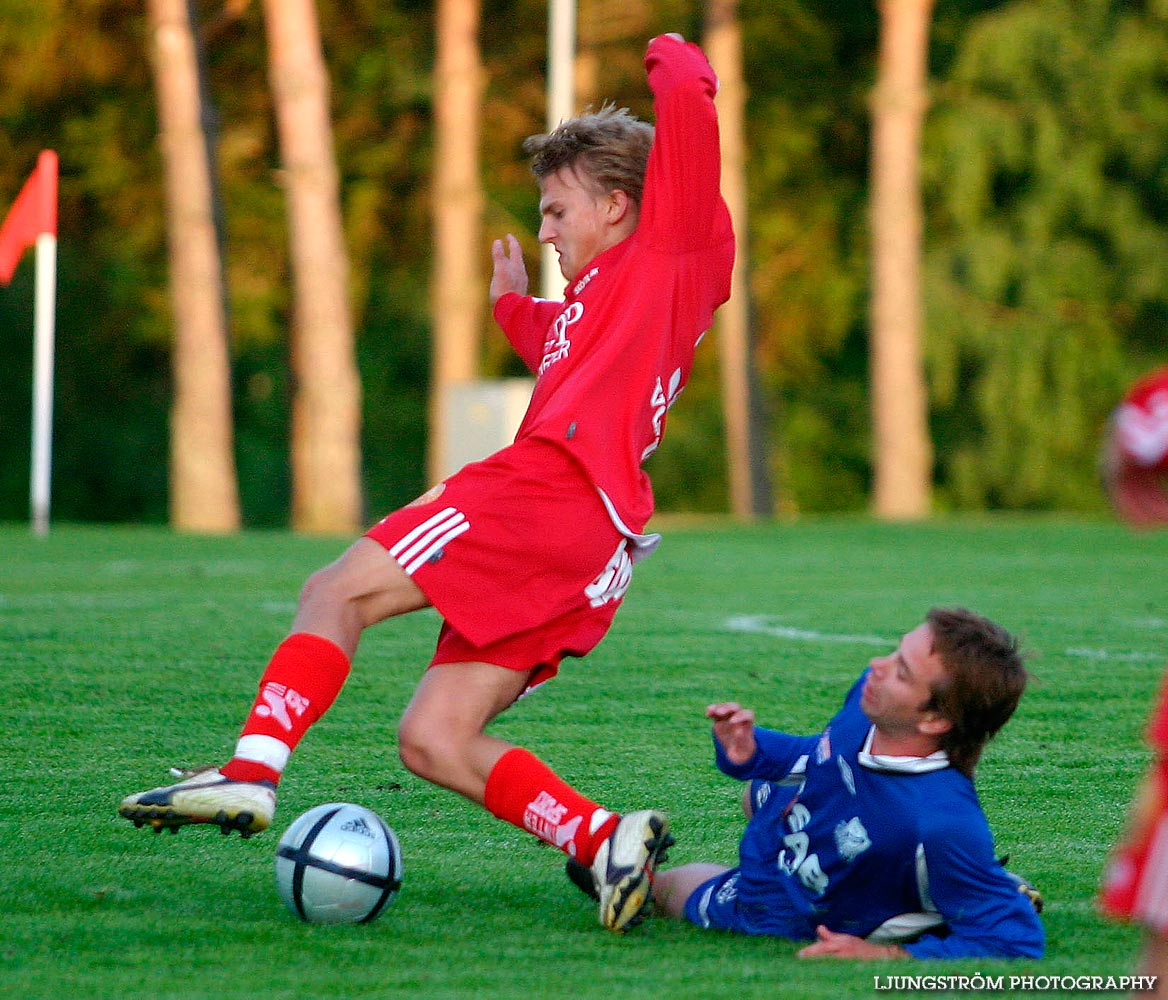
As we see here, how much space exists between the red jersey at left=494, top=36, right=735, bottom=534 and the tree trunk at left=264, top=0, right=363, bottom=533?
1648 centimetres

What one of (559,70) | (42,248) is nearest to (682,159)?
(42,248)

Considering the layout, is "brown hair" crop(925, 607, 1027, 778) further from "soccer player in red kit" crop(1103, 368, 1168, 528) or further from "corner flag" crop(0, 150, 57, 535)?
"corner flag" crop(0, 150, 57, 535)

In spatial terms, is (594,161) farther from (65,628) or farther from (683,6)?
(683,6)

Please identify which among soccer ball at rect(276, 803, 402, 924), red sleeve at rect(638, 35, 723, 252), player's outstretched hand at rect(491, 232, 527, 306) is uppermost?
red sleeve at rect(638, 35, 723, 252)

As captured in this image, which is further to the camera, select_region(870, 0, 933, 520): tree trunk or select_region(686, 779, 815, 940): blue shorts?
select_region(870, 0, 933, 520): tree trunk

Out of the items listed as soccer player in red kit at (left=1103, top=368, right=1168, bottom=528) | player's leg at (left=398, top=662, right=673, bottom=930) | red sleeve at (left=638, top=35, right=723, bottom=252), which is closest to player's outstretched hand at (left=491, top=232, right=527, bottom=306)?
red sleeve at (left=638, top=35, right=723, bottom=252)

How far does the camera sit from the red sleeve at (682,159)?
154 inches

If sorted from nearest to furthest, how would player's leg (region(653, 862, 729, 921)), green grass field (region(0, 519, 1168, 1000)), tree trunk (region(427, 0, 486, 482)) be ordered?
green grass field (region(0, 519, 1168, 1000))
player's leg (region(653, 862, 729, 921))
tree trunk (region(427, 0, 486, 482))

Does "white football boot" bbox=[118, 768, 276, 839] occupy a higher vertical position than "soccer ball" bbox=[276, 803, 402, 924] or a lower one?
higher

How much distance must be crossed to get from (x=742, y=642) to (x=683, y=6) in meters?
20.1

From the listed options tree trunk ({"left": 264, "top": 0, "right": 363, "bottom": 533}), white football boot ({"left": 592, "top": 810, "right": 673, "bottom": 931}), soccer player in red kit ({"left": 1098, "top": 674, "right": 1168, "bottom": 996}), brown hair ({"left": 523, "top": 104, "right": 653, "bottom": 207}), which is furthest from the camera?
tree trunk ({"left": 264, "top": 0, "right": 363, "bottom": 533})

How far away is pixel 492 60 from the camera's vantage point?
27484mm

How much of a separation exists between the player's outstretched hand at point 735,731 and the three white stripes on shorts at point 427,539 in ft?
2.07

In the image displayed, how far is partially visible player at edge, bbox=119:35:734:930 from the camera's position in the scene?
3717mm
